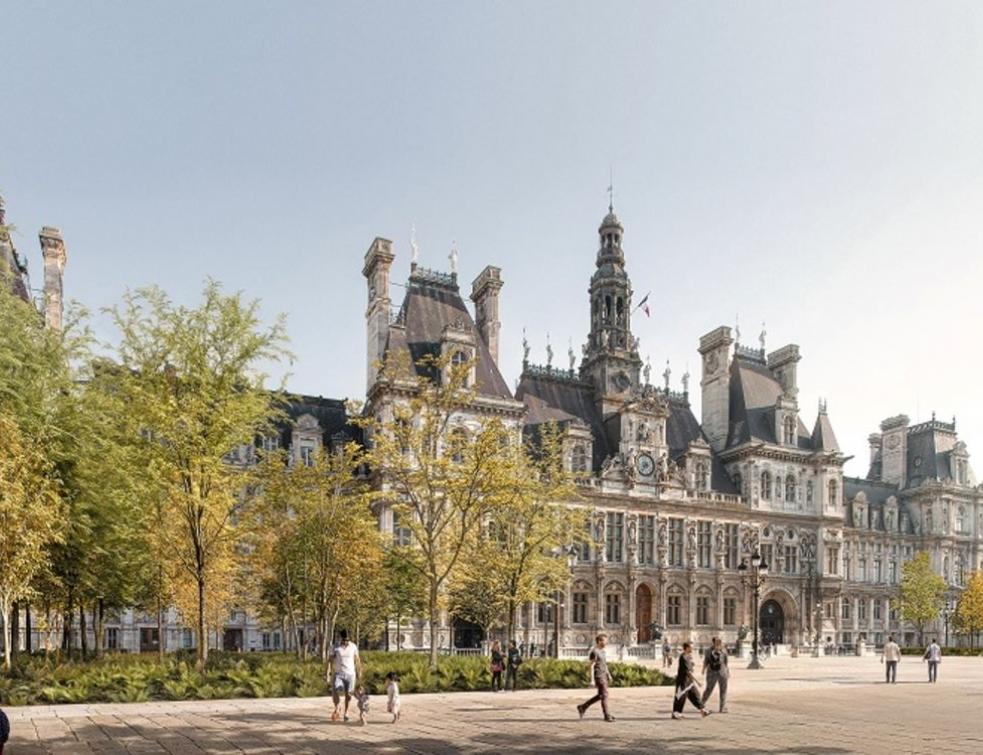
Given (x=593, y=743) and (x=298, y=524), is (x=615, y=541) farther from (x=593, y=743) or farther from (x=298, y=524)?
(x=593, y=743)

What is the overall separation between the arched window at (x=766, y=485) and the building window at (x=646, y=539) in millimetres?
11036

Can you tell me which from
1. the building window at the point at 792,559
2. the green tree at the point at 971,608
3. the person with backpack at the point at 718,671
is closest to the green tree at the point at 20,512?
the person with backpack at the point at 718,671

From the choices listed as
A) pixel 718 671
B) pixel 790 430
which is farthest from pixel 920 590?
pixel 718 671

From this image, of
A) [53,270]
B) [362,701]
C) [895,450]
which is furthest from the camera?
[895,450]

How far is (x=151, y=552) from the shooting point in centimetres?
3111

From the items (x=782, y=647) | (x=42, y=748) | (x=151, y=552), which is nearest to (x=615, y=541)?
(x=782, y=647)

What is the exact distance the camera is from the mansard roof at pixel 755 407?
2721 inches

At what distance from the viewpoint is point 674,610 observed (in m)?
62.3

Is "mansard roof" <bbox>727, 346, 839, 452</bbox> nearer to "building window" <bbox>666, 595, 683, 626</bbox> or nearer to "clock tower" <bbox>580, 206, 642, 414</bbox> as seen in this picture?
"clock tower" <bbox>580, 206, 642, 414</bbox>

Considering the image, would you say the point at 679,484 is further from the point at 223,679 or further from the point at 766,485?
the point at 223,679

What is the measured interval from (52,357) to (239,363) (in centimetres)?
559

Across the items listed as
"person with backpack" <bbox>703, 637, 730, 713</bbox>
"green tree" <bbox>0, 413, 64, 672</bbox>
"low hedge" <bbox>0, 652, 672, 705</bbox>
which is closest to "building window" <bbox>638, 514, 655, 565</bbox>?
"low hedge" <bbox>0, 652, 672, 705</bbox>

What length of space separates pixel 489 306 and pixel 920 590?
4346 cm

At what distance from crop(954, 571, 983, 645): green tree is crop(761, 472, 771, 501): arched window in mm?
→ 21102
